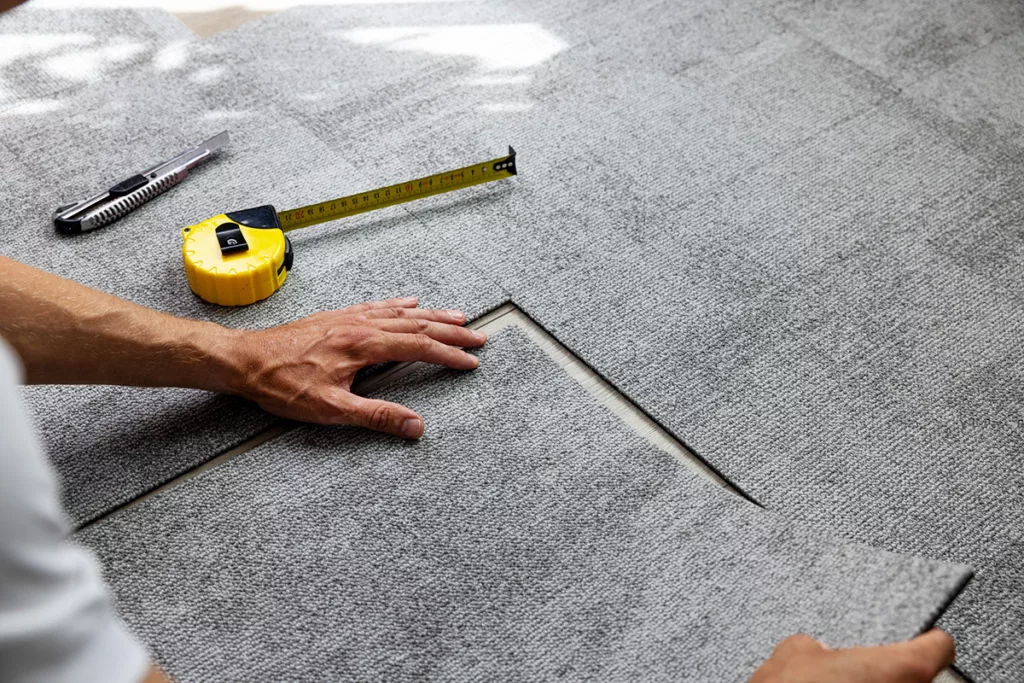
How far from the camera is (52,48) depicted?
2.25 metres

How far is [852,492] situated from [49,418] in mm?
1294

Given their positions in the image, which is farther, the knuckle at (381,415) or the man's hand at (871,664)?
the knuckle at (381,415)

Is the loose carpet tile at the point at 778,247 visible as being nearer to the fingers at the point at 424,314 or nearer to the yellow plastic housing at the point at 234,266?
the fingers at the point at 424,314

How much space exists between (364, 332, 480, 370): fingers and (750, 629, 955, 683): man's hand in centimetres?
71

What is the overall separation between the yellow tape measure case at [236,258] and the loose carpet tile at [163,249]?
33 millimetres

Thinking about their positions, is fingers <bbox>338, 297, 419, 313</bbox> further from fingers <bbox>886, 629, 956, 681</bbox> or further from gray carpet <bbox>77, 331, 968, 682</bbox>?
fingers <bbox>886, 629, 956, 681</bbox>

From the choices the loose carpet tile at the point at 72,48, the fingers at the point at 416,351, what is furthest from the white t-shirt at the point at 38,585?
the loose carpet tile at the point at 72,48

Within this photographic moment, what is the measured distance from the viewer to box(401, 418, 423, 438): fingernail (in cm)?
150

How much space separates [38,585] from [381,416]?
96 centimetres

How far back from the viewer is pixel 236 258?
1.69 meters

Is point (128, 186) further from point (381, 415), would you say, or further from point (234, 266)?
point (381, 415)

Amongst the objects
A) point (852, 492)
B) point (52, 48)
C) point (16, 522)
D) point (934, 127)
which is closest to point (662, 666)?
point (852, 492)

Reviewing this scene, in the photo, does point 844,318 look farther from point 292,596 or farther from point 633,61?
point 292,596

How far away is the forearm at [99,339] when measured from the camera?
136 cm
